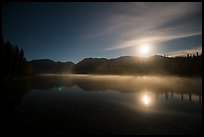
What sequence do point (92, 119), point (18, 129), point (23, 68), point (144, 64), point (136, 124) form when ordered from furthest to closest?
point (144, 64), point (23, 68), point (92, 119), point (136, 124), point (18, 129)

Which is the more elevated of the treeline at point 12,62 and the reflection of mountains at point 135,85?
the treeline at point 12,62

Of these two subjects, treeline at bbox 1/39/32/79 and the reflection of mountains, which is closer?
the reflection of mountains

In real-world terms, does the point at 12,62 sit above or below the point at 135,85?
above

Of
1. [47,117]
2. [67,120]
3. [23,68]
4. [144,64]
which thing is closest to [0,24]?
[67,120]

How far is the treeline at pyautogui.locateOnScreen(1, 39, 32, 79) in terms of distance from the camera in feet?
159

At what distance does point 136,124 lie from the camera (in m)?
13.9

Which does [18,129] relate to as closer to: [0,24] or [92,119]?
[92,119]

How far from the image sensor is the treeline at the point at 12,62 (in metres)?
48.3

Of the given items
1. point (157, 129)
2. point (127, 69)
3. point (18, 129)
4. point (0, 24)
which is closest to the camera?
point (0, 24)

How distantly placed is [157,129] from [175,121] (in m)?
3.32

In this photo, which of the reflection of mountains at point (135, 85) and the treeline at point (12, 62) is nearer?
the reflection of mountains at point (135, 85)

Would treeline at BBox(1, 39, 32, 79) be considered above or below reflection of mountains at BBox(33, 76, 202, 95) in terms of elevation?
above

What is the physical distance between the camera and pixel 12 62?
2108 inches

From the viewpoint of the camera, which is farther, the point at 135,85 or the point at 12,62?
the point at 135,85
